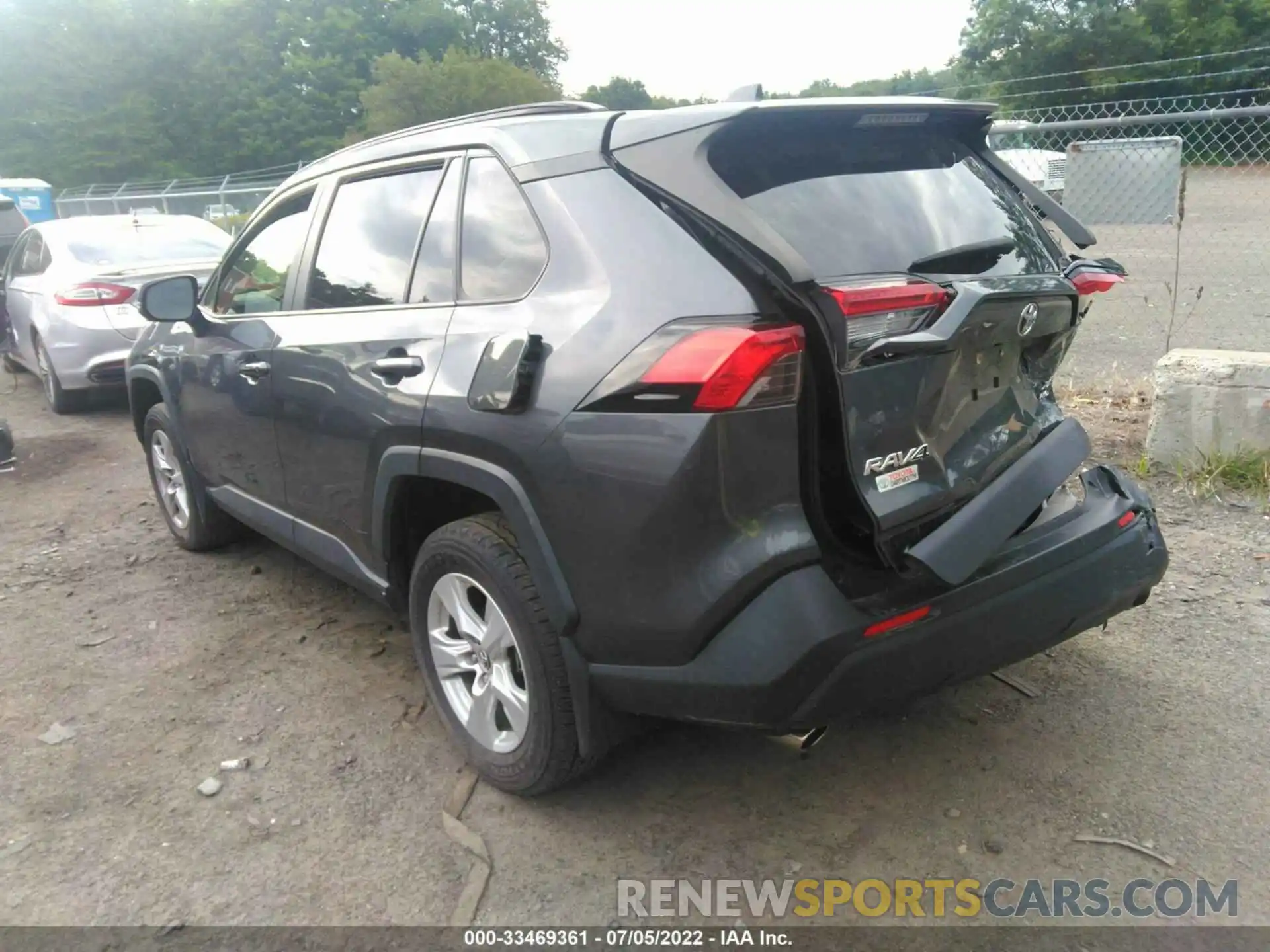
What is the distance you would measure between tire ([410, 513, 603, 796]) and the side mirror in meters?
1.82

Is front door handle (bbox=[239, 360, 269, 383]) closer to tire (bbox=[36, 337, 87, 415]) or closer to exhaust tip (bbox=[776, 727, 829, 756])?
exhaust tip (bbox=[776, 727, 829, 756])

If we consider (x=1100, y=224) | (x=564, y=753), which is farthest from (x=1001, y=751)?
(x=1100, y=224)

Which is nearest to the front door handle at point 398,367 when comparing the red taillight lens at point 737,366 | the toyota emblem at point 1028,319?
the red taillight lens at point 737,366

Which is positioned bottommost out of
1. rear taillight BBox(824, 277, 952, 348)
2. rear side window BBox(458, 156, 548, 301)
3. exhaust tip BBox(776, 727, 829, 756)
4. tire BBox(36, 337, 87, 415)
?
tire BBox(36, 337, 87, 415)

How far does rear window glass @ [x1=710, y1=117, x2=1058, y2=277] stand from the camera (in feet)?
7.41

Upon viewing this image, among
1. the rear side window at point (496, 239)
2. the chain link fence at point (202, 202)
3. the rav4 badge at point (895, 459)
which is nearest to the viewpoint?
the rav4 badge at point (895, 459)

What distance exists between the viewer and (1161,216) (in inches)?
248

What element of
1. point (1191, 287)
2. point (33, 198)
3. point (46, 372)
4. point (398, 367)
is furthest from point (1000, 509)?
point (33, 198)

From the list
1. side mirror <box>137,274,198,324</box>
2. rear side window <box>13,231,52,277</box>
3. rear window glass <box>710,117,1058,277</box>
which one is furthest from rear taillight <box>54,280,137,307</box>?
rear window glass <box>710,117,1058,277</box>

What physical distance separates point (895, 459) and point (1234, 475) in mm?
3417

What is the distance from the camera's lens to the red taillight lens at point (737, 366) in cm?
204

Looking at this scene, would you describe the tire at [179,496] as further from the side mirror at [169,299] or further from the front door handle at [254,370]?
the front door handle at [254,370]

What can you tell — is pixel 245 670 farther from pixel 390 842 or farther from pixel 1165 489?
pixel 1165 489

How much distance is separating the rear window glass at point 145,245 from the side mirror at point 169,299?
4.49 m
